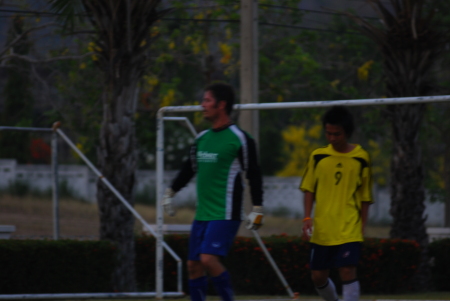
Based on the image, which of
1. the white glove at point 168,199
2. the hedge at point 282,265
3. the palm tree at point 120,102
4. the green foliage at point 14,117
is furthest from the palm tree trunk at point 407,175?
the green foliage at point 14,117

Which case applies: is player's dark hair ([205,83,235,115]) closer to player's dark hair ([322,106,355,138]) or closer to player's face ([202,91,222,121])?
player's face ([202,91,222,121])

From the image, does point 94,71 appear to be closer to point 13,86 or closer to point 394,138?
point 394,138

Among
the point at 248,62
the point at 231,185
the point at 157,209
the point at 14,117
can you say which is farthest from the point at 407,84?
the point at 14,117

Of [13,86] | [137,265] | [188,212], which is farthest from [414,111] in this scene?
[13,86]

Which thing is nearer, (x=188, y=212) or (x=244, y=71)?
(x=244, y=71)

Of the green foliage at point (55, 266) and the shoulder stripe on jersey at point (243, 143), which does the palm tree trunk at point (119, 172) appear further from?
the shoulder stripe on jersey at point (243, 143)

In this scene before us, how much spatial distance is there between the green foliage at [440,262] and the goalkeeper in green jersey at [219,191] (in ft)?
24.4

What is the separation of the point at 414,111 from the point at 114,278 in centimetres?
584

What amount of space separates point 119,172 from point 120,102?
3.27 ft

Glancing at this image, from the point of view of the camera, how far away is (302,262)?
409 inches

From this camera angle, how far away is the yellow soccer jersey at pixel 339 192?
5.00m

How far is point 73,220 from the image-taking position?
27.0m

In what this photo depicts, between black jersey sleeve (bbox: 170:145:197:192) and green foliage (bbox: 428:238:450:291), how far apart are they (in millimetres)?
7320

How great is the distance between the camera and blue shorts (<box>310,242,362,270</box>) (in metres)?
4.98
